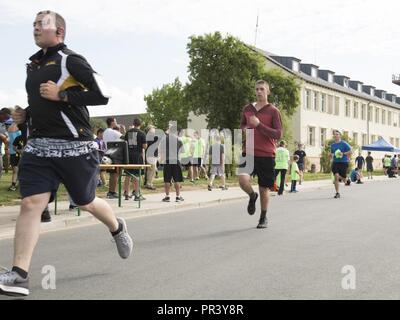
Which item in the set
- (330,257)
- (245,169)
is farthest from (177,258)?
(245,169)

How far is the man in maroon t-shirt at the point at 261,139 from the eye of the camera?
26.3ft

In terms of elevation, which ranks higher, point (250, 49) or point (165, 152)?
point (250, 49)

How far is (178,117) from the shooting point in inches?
2395

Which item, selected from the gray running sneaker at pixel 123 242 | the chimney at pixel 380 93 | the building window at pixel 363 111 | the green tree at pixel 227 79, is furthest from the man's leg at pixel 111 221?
the chimney at pixel 380 93

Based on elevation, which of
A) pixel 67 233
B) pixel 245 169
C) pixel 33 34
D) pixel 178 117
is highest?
pixel 178 117

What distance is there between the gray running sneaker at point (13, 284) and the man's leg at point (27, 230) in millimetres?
84

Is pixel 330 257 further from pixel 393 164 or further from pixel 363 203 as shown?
pixel 393 164

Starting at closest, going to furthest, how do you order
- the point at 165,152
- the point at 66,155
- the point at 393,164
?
the point at 66,155
the point at 165,152
the point at 393,164

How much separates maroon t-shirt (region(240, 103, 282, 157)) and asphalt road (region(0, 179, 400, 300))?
117 cm

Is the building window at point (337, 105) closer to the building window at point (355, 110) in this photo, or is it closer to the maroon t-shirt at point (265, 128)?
the building window at point (355, 110)

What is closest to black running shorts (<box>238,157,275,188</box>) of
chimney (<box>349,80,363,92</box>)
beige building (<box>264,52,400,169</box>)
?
beige building (<box>264,52,400,169</box>)

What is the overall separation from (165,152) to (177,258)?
7195 mm

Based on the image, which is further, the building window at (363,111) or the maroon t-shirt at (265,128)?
the building window at (363,111)

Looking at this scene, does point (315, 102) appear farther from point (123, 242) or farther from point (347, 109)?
point (123, 242)
